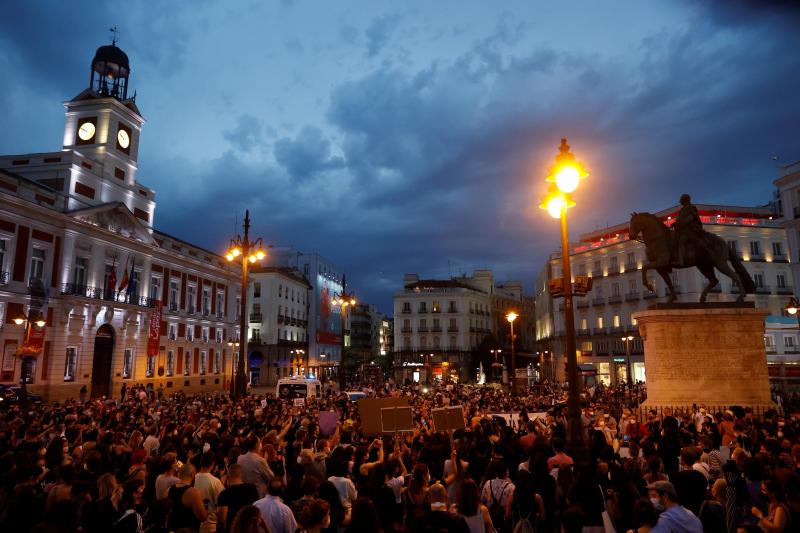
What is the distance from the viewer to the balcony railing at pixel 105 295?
35.0m

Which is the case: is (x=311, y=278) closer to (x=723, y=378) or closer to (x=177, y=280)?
(x=177, y=280)

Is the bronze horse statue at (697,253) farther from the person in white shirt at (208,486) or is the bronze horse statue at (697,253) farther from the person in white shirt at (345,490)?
the person in white shirt at (208,486)

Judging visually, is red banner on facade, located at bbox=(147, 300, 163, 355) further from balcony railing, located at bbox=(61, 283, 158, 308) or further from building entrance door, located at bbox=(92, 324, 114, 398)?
building entrance door, located at bbox=(92, 324, 114, 398)

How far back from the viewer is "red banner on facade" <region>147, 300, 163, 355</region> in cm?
4194

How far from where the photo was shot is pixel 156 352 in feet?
138

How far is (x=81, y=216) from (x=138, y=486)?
3601 cm

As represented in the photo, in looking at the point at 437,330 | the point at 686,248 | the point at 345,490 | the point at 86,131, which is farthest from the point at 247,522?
the point at 437,330

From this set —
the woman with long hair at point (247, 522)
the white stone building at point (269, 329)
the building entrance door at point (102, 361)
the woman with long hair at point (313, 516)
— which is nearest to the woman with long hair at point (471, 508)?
the woman with long hair at point (313, 516)

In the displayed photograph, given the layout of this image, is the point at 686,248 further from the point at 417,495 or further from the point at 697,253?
the point at 417,495

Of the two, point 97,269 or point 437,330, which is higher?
point 97,269

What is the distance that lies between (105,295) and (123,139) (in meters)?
13.6

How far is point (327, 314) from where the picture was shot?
86.4 meters

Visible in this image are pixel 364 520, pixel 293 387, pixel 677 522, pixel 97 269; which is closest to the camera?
pixel 364 520

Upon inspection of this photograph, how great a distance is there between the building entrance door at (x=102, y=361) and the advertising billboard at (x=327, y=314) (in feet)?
140
